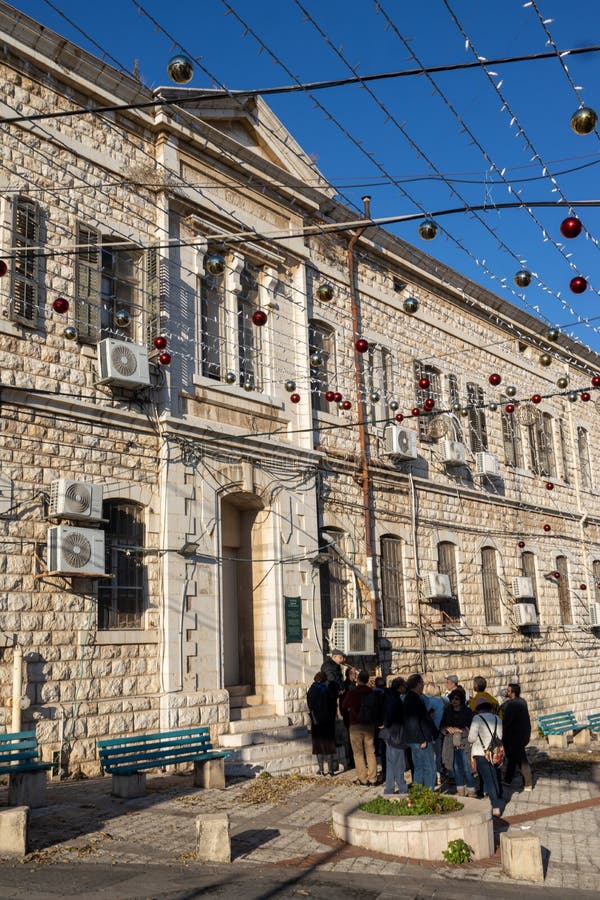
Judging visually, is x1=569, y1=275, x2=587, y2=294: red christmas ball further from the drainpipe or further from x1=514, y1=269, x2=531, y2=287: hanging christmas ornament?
the drainpipe

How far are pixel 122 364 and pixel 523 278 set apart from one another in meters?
5.90

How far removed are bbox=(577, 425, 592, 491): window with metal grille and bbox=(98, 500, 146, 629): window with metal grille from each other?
18113 mm

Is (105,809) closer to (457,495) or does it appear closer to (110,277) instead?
(110,277)

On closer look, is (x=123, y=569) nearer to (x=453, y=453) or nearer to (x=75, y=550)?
(x=75, y=550)

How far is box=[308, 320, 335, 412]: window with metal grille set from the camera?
17734 millimetres

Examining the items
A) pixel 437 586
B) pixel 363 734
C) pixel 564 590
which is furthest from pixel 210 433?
pixel 564 590

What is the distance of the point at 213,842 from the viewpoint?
812 cm

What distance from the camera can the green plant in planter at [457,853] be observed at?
8.43m

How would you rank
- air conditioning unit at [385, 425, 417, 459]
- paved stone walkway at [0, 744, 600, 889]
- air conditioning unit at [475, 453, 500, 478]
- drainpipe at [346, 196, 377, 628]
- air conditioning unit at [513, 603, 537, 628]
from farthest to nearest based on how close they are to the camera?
air conditioning unit at [513, 603, 537, 628]
air conditioning unit at [475, 453, 500, 478]
air conditioning unit at [385, 425, 417, 459]
drainpipe at [346, 196, 377, 628]
paved stone walkway at [0, 744, 600, 889]

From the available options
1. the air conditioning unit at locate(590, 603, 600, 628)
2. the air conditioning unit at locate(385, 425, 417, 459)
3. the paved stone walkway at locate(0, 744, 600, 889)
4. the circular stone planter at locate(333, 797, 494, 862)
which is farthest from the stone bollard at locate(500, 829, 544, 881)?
the air conditioning unit at locate(590, 603, 600, 628)

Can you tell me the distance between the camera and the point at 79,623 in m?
12.2

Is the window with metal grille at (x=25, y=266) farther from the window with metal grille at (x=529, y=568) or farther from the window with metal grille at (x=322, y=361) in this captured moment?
the window with metal grille at (x=529, y=568)

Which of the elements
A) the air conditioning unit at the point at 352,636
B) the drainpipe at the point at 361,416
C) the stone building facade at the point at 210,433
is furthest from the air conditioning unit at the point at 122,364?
the air conditioning unit at the point at 352,636

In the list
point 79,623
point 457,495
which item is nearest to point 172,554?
point 79,623
